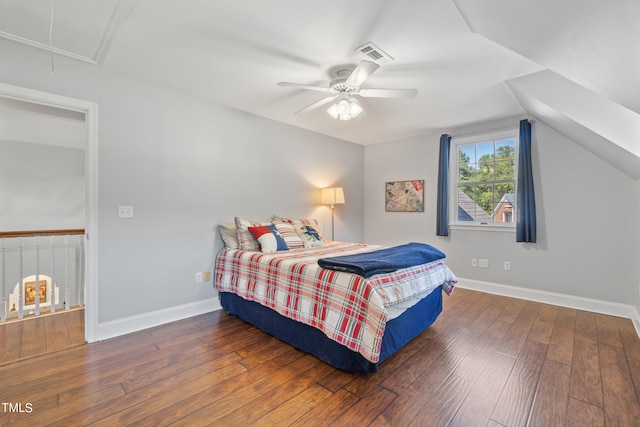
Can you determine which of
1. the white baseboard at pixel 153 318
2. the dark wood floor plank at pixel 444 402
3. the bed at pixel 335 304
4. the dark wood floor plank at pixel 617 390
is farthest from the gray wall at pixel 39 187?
the dark wood floor plank at pixel 617 390

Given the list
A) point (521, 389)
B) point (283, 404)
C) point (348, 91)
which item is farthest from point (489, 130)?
point (283, 404)

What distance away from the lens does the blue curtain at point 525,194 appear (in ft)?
11.4

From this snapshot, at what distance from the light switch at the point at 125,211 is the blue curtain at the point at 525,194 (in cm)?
446

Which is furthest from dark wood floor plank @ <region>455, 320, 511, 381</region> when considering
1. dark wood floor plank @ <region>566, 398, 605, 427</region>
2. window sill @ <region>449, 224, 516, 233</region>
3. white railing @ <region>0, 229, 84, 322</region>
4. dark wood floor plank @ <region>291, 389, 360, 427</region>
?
white railing @ <region>0, 229, 84, 322</region>

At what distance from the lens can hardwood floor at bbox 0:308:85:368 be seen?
89.0 inches

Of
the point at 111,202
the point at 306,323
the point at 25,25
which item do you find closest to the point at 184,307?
the point at 111,202

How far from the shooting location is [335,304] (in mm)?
1991

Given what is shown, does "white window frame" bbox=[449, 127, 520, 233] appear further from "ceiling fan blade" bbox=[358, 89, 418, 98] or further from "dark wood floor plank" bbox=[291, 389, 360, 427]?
"dark wood floor plank" bbox=[291, 389, 360, 427]

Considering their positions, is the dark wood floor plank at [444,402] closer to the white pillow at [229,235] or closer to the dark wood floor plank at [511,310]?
the dark wood floor plank at [511,310]

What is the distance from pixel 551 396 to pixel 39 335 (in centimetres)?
408

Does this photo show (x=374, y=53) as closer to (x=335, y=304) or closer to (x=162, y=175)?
(x=335, y=304)

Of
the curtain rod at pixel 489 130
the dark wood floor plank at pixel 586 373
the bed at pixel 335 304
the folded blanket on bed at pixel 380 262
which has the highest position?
the curtain rod at pixel 489 130

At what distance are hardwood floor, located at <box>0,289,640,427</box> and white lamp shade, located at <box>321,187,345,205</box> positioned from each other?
2255mm

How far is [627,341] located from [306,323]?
279cm
